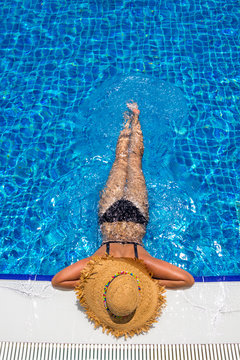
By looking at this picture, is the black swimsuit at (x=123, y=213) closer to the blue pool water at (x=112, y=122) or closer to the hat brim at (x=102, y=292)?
the blue pool water at (x=112, y=122)

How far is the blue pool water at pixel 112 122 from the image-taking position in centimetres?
385

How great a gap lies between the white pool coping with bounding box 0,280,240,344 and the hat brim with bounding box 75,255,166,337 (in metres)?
0.28

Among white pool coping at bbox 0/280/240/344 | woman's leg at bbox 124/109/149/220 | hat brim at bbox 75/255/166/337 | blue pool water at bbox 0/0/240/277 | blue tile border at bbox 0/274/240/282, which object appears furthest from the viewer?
blue pool water at bbox 0/0/240/277

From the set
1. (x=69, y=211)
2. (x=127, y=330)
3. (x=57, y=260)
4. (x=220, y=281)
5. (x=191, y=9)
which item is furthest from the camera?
(x=191, y=9)

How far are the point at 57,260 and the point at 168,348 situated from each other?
173 centimetres

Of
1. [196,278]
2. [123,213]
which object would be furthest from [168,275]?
[123,213]

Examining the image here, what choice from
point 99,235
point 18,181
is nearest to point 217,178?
point 99,235

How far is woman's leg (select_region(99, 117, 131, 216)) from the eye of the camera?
135 inches

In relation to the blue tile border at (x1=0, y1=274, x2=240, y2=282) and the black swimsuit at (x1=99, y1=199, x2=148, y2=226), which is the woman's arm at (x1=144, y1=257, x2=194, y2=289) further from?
the black swimsuit at (x1=99, y1=199, x2=148, y2=226)

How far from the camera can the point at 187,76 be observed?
5027 millimetres

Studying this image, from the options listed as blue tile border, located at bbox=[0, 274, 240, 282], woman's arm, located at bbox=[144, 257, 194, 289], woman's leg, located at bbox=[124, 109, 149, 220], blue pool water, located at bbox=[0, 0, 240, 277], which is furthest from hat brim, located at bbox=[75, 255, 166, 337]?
blue pool water, located at bbox=[0, 0, 240, 277]

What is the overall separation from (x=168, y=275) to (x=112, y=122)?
2.57 m

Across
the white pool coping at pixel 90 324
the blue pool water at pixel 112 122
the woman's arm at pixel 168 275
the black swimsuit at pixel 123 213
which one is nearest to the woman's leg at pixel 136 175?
the black swimsuit at pixel 123 213

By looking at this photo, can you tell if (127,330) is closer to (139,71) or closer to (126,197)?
(126,197)
